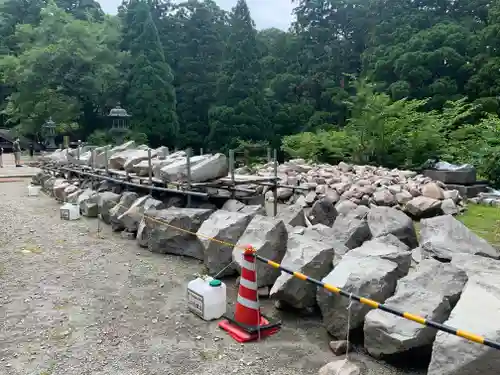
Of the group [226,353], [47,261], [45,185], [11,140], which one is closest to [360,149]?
[45,185]

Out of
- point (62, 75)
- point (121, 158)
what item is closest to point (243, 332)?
point (121, 158)

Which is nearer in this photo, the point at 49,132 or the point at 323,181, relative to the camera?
the point at 323,181

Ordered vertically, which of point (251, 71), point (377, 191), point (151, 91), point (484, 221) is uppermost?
point (251, 71)

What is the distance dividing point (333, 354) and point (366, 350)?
0.27m

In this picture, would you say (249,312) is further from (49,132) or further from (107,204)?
(49,132)

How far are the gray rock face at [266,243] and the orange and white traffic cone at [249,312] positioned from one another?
864 millimetres

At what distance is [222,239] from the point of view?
5504 millimetres

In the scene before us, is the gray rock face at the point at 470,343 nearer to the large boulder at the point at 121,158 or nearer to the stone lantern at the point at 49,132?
the large boulder at the point at 121,158

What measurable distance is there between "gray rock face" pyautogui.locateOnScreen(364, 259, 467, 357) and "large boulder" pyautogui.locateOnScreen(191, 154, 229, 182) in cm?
451

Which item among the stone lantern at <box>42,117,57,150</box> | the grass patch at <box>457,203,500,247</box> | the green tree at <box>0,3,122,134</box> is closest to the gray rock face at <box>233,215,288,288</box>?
the grass patch at <box>457,203,500,247</box>

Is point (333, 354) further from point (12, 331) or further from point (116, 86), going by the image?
point (116, 86)

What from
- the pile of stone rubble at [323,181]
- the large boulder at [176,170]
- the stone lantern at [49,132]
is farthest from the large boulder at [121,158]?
the stone lantern at [49,132]

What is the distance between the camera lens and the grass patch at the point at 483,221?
764 centimetres

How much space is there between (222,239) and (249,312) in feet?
5.38
